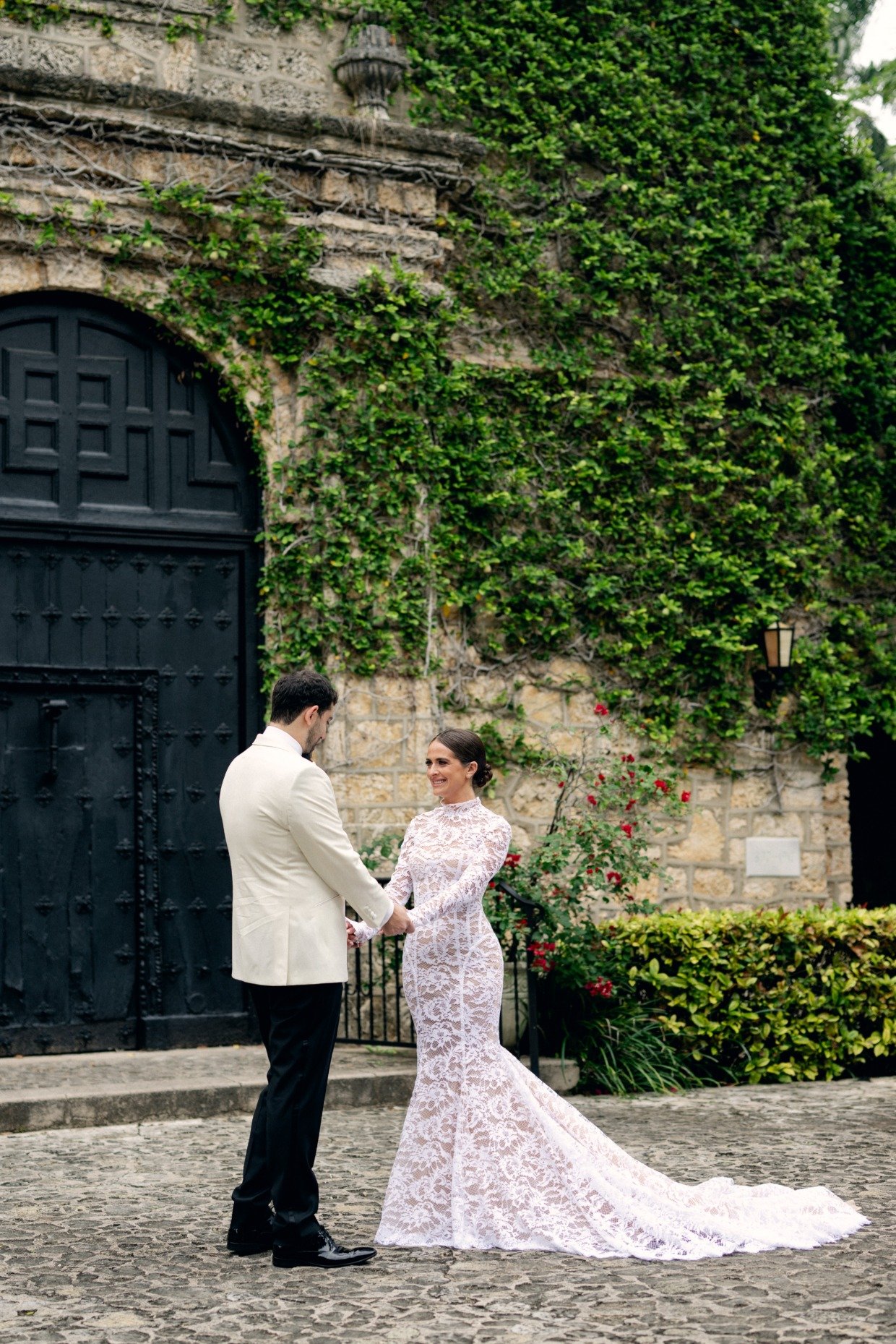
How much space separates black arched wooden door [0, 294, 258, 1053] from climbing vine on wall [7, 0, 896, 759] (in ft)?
1.43

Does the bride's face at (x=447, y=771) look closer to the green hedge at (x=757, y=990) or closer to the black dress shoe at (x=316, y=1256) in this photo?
the black dress shoe at (x=316, y=1256)

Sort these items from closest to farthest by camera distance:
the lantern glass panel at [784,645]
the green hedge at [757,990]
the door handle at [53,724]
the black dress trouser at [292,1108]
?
the black dress trouser at [292,1108] < the door handle at [53,724] < the green hedge at [757,990] < the lantern glass panel at [784,645]

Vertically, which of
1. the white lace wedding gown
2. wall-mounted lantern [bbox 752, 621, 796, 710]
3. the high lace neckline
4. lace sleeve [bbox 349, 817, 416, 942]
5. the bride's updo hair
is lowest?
the white lace wedding gown

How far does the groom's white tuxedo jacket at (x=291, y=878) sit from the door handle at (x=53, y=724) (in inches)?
151

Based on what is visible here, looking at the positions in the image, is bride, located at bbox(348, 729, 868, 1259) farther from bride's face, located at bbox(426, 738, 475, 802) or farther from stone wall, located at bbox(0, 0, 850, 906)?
stone wall, located at bbox(0, 0, 850, 906)

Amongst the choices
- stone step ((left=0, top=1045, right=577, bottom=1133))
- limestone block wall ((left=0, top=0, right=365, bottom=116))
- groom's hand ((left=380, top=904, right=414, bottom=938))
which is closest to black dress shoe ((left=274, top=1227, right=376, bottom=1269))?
groom's hand ((left=380, top=904, right=414, bottom=938))

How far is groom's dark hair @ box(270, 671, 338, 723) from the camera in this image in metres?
4.91

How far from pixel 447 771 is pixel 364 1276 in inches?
62.1

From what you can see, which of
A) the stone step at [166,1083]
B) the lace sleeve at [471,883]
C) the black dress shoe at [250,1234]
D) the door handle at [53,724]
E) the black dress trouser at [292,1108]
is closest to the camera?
the black dress trouser at [292,1108]

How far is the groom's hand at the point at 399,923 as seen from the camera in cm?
489

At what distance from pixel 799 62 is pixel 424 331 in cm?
399

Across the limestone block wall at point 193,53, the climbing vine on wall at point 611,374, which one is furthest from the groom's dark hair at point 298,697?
the limestone block wall at point 193,53

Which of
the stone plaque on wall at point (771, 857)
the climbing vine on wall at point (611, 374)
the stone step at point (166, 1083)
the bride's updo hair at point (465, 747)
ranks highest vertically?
the climbing vine on wall at point (611, 374)

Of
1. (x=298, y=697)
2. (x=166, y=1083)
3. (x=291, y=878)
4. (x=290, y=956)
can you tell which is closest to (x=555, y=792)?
(x=166, y=1083)
